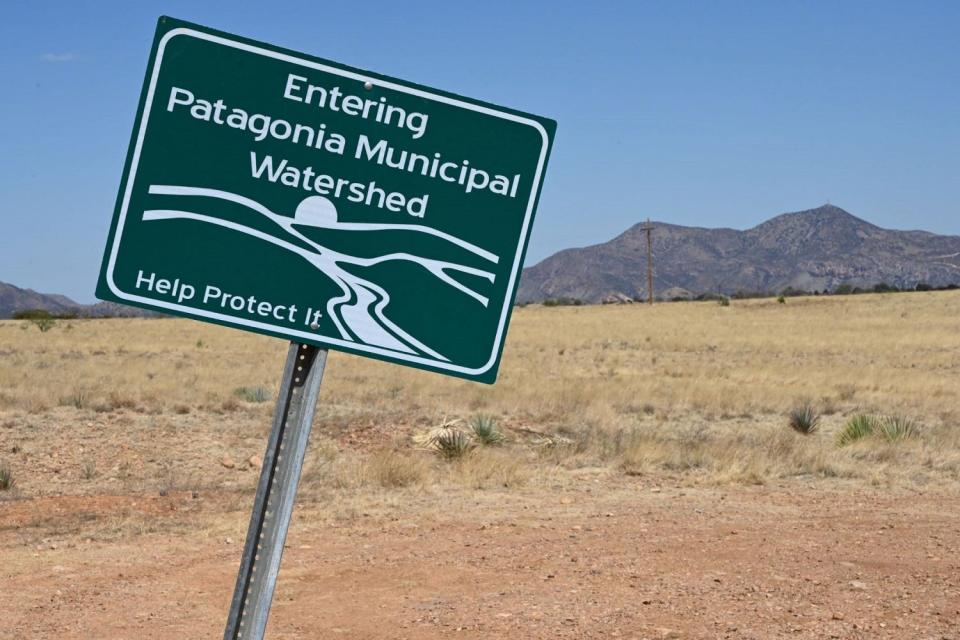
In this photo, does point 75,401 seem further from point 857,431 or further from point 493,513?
point 857,431

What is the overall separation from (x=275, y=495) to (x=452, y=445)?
37.6 ft

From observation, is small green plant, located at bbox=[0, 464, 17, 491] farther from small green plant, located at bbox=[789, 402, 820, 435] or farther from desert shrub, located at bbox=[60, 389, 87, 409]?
small green plant, located at bbox=[789, 402, 820, 435]

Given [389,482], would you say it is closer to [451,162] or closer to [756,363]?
[451,162]

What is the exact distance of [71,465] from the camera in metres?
14.2

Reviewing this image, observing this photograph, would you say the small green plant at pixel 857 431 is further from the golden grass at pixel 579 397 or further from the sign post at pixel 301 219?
the sign post at pixel 301 219

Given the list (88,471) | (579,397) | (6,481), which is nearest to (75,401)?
(88,471)

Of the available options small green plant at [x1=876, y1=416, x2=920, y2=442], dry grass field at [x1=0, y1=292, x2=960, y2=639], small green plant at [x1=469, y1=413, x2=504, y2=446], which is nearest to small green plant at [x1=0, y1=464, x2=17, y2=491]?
dry grass field at [x1=0, y1=292, x2=960, y2=639]

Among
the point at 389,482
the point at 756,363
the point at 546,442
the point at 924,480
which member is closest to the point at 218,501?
the point at 389,482

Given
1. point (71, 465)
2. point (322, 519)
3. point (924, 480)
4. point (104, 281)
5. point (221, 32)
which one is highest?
point (221, 32)

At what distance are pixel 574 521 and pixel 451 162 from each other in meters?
7.05

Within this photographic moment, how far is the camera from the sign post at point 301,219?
2.85 meters

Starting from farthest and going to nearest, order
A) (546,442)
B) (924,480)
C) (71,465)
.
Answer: (546,442)
(71,465)
(924,480)

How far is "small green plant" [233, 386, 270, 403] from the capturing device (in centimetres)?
2132

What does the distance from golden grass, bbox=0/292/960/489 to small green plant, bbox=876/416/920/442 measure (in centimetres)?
37
